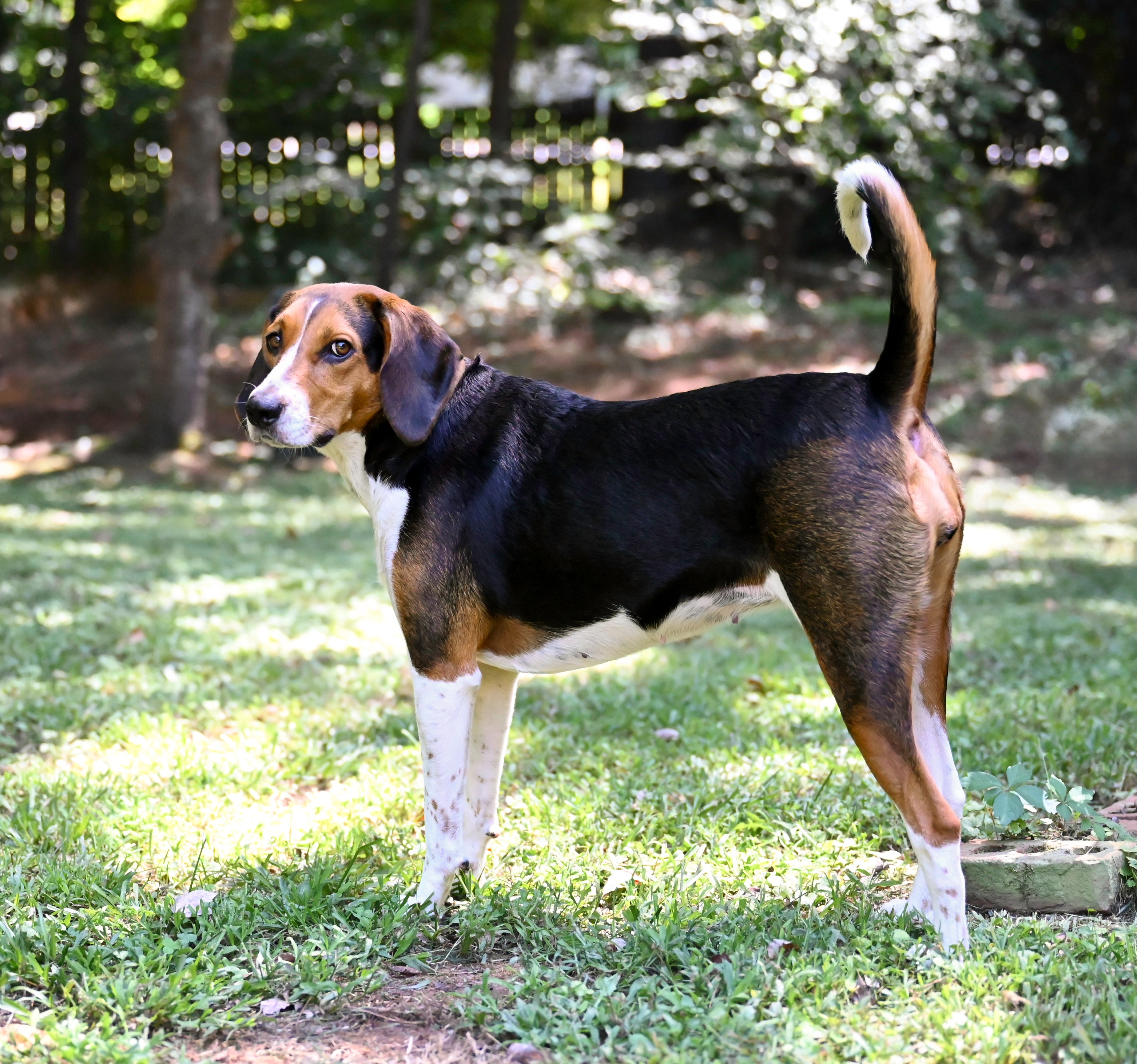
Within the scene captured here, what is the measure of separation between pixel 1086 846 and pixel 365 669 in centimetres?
353

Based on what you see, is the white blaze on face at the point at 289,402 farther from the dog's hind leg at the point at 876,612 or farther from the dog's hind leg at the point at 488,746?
the dog's hind leg at the point at 876,612

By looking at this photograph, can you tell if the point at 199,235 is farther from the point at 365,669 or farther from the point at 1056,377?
the point at 1056,377

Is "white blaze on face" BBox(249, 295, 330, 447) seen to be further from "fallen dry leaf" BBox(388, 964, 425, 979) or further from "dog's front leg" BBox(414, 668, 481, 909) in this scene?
"fallen dry leaf" BBox(388, 964, 425, 979)

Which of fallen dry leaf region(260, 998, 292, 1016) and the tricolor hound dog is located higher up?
the tricolor hound dog

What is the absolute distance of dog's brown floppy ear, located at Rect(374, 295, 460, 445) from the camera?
3.30 meters

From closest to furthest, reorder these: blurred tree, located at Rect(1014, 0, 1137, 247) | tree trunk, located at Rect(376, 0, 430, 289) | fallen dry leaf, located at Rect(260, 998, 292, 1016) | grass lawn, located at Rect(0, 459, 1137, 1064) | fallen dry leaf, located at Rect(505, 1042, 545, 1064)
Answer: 1. fallen dry leaf, located at Rect(505, 1042, 545, 1064)
2. grass lawn, located at Rect(0, 459, 1137, 1064)
3. fallen dry leaf, located at Rect(260, 998, 292, 1016)
4. tree trunk, located at Rect(376, 0, 430, 289)
5. blurred tree, located at Rect(1014, 0, 1137, 247)

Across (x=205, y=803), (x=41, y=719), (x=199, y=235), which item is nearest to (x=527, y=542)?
(x=205, y=803)

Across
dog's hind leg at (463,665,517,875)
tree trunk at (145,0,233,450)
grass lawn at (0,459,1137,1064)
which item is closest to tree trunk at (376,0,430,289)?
tree trunk at (145,0,233,450)

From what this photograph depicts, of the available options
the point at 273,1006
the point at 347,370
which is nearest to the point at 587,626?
the point at 347,370

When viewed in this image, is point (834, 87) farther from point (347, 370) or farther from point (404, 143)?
point (347, 370)

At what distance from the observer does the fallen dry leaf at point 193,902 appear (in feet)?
10.7

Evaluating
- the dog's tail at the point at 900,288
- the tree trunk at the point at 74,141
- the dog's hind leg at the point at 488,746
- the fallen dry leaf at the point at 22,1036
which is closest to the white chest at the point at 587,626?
the dog's hind leg at the point at 488,746

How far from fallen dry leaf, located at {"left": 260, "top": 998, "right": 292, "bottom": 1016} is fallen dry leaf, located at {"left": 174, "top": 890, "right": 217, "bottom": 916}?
1.50 ft

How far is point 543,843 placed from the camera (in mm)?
3875
